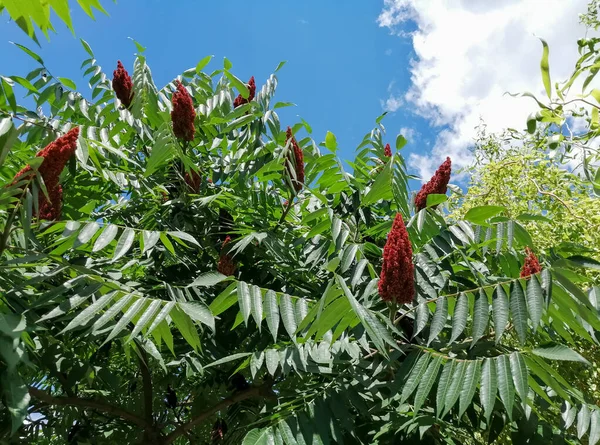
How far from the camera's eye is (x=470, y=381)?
2.01 meters

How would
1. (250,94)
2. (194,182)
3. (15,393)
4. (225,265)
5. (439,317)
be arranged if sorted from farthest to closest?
(250,94), (194,182), (225,265), (439,317), (15,393)

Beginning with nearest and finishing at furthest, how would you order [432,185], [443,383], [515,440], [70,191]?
[443,383] < [515,440] < [432,185] < [70,191]

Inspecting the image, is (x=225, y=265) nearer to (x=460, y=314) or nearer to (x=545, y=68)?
(x=460, y=314)

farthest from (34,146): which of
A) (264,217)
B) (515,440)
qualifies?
(515,440)

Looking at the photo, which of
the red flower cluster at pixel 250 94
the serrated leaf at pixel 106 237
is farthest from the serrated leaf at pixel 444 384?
the red flower cluster at pixel 250 94

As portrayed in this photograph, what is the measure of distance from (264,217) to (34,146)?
65.1 inches

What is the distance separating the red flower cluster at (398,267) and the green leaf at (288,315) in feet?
1.31

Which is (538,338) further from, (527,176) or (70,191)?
(70,191)

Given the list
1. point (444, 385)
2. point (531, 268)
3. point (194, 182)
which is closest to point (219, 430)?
point (194, 182)

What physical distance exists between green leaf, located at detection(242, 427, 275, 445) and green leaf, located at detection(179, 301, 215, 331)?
0.47 m

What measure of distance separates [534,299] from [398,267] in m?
0.51

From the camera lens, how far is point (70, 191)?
3.44 metres

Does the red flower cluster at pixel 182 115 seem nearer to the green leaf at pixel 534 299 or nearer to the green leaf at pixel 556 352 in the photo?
the green leaf at pixel 534 299

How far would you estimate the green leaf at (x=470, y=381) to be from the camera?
197 cm
